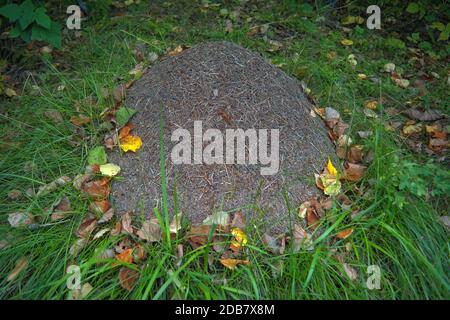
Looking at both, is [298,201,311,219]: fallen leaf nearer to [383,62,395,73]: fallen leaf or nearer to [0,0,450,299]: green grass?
[0,0,450,299]: green grass

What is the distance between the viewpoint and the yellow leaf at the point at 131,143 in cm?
231

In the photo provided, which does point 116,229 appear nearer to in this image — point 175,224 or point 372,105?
point 175,224

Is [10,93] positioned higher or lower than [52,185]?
higher

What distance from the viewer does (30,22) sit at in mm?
2863

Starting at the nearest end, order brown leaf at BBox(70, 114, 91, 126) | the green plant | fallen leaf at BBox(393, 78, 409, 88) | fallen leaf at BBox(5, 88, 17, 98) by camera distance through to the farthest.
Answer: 1. brown leaf at BBox(70, 114, 91, 126)
2. the green plant
3. fallen leaf at BBox(5, 88, 17, 98)
4. fallen leaf at BBox(393, 78, 409, 88)

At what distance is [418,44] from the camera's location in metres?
3.88

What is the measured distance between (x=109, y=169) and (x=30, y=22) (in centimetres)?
152

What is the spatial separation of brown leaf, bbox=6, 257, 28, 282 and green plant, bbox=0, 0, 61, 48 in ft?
5.85

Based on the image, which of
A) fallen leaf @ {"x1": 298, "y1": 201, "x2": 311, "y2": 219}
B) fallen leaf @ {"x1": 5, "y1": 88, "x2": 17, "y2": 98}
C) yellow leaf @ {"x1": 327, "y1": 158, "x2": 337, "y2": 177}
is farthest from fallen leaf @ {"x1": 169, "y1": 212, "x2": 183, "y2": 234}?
fallen leaf @ {"x1": 5, "y1": 88, "x2": 17, "y2": 98}

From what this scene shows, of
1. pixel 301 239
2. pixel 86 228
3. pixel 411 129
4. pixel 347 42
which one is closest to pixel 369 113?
pixel 411 129

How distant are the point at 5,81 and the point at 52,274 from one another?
2.25m

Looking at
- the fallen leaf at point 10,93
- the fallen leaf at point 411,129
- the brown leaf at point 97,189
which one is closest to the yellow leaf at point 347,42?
the fallen leaf at point 411,129

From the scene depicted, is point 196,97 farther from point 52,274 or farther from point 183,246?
point 52,274

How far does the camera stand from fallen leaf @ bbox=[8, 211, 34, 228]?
2.04 metres
